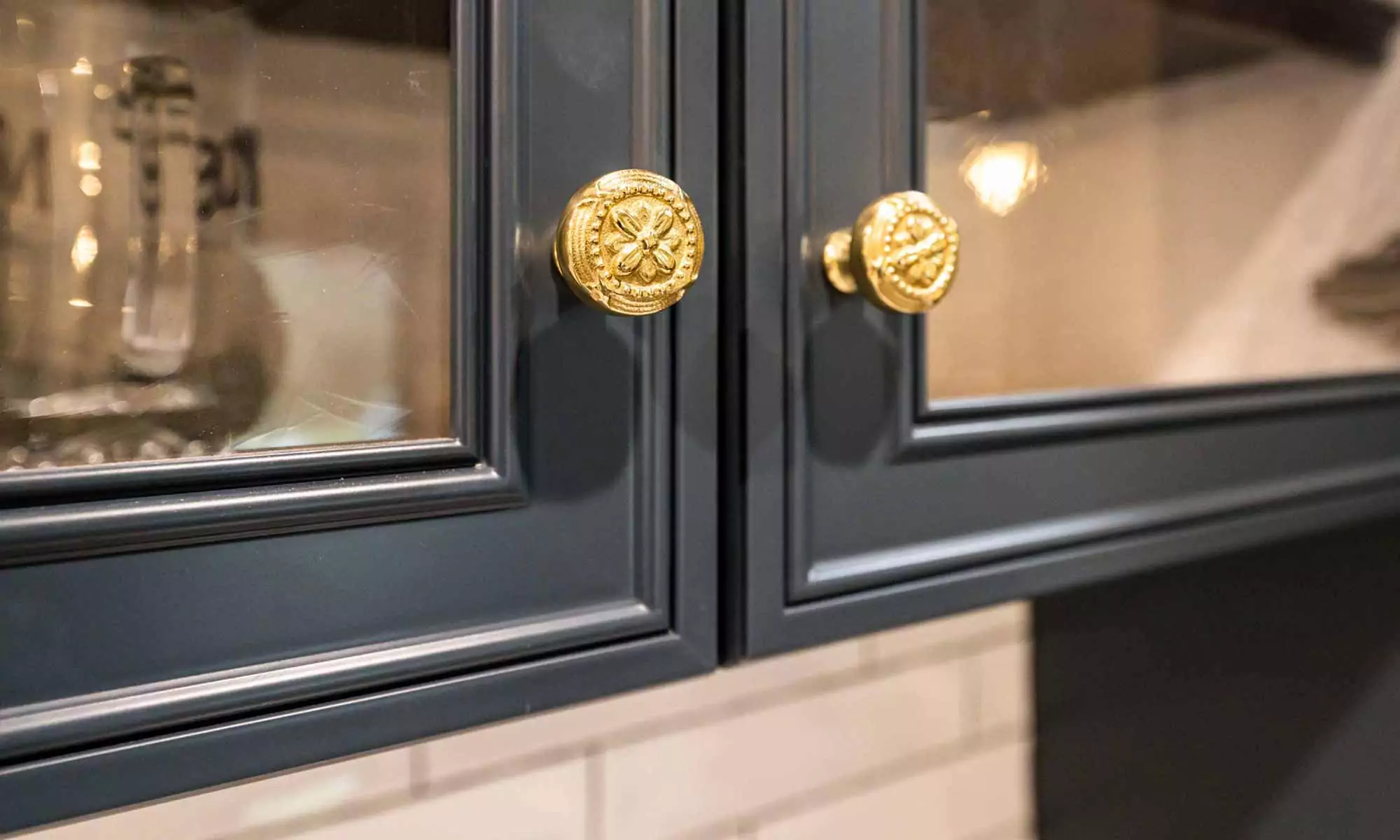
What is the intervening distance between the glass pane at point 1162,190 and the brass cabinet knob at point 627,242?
130 mm

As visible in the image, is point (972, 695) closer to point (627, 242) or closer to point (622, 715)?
point (622, 715)

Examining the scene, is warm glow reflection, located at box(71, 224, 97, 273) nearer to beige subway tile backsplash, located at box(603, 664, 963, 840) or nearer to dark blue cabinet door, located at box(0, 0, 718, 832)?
dark blue cabinet door, located at box(0, 0, 718, 832)

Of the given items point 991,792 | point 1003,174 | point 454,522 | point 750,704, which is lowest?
point 991,792

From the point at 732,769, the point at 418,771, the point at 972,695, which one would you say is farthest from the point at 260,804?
the point at 972,695

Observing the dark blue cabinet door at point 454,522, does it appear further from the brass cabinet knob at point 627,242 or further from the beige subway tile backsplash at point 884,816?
the beige subway tile backsplash at point 884,816

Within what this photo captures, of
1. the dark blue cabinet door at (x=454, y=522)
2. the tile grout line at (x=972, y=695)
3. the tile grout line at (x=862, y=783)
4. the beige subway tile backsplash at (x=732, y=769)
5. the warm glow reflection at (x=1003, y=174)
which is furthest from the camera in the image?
the tile grout line at (x=972, y=695)

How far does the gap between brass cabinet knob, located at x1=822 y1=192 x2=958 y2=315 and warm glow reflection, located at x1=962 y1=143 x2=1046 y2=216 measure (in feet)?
0.21

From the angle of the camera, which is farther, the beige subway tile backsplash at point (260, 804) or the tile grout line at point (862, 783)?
the tile grout line at point (862, 783)

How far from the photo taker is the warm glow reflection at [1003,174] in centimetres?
39

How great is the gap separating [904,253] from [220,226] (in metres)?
0.21

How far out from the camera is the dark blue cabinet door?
0.76 feet

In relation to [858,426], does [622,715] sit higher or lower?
lower

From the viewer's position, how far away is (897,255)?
33cm

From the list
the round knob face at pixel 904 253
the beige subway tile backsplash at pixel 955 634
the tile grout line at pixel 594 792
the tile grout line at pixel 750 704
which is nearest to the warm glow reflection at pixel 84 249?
the round knob face at pixel 904 253
